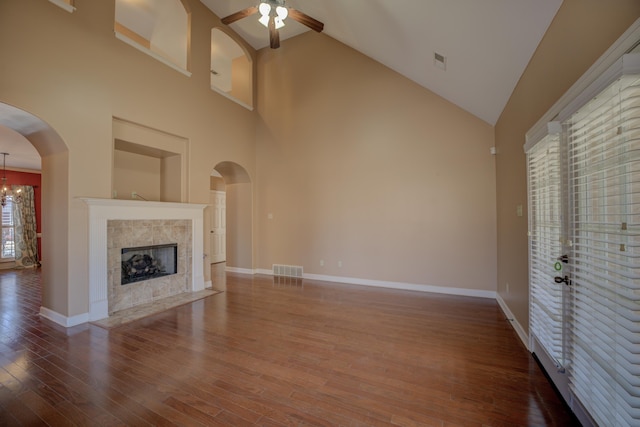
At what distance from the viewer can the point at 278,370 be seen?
7.66 feet

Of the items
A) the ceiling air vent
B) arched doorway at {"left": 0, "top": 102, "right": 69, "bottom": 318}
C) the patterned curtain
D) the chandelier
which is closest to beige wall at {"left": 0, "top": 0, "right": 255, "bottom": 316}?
arched doorway at {"left": 0, "top": 102, "right": 69, "bottom": 318}

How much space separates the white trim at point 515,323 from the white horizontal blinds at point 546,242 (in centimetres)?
37

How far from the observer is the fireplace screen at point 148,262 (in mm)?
4050

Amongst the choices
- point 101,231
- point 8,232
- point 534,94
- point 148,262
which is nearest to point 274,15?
point 534,94

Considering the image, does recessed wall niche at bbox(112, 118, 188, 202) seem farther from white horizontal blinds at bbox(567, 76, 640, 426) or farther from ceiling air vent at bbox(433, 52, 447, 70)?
white horizontal blinds at bbox(567, 76, 640, 426)

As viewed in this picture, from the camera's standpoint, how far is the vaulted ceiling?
220 centimetres

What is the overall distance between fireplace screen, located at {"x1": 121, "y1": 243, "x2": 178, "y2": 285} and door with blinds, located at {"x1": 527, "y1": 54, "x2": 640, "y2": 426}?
5082 mm

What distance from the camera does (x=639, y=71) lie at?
→ 110 cm

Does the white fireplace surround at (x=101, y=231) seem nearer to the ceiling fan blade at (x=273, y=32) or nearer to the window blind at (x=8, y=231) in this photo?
the ceiling fan blade at (x=273, y=32)

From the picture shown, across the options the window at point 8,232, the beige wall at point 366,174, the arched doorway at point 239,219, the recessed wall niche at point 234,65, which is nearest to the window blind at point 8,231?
the window at point 8,232

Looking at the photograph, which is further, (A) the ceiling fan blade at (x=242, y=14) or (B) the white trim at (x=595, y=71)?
(A) the ceiling fan blade at (x=242, y=14)

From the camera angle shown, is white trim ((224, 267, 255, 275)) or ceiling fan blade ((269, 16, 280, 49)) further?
white trim ((224, 267, 255, 275))

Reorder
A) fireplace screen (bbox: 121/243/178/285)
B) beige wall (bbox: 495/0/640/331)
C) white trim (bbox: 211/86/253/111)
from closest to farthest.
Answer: beige wall (bbox: 495/0/640/331)
fireplace screen (bbox: 121/243/178/285)
white trim (bbox: 211/86/253/111)

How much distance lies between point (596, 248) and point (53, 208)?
5.34 meters
